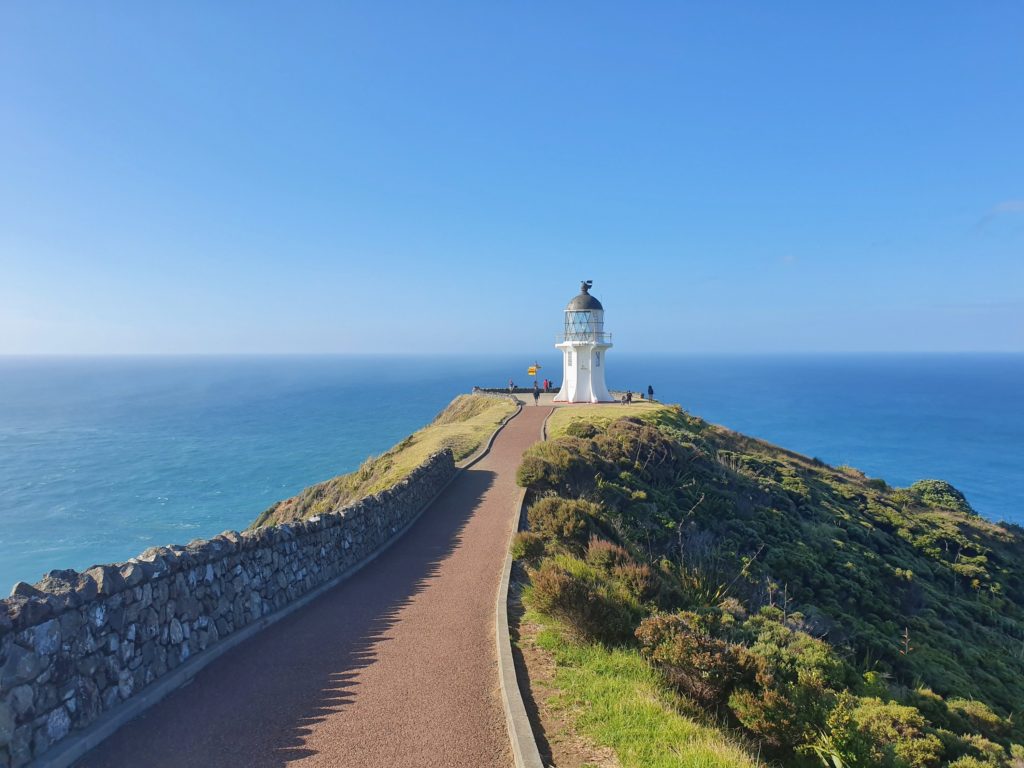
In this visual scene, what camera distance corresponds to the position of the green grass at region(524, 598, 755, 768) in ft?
17.2

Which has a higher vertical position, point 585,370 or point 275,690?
point 585,370

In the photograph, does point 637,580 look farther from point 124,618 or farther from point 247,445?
point 247,445

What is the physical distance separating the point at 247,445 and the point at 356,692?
222ft

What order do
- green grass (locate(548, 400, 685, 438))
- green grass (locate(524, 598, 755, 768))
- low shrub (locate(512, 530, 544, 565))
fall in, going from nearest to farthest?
1. green grass (locate(524, 598, 755, 768))
2. low shrub (locate(512, 530, 544, 565))
3. green grass (locate(548, 400, 685, 438))

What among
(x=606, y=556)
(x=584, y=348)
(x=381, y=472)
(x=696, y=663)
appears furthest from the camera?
(x=584, y=348)

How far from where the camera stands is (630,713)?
612 centimetres

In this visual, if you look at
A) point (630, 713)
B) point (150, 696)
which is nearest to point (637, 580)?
point (630, 713)

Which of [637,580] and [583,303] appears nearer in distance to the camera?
[637,580]

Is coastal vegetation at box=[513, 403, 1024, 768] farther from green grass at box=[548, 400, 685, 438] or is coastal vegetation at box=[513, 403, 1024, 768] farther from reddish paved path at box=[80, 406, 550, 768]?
reddish paved path at box=[80, 406, 550, 768]

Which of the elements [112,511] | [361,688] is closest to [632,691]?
[361,688]

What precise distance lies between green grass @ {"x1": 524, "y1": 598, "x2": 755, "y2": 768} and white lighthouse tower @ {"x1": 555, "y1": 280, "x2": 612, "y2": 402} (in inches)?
1278

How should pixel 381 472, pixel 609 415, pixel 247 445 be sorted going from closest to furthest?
pixel 381 472
pixel 609 415
pixel 247 445

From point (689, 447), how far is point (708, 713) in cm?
1901

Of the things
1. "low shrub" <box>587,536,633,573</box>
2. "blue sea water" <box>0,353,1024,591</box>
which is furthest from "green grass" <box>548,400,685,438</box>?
"blue sea water" <box>0,353,1024,591</box>
